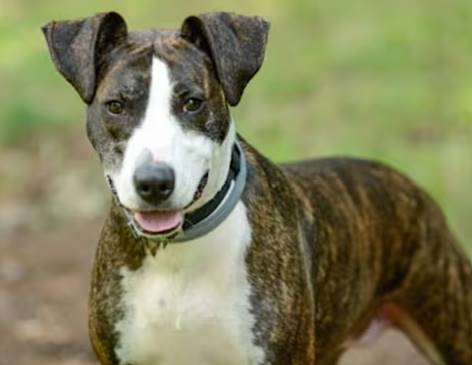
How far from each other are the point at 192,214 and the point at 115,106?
0.49 m

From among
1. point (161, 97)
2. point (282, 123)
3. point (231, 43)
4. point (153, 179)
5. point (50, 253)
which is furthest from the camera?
point (282, 123)

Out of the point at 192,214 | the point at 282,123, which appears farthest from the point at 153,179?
the point at 282,123

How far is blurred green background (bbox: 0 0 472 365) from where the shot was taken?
8.89 m

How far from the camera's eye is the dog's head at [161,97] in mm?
5004

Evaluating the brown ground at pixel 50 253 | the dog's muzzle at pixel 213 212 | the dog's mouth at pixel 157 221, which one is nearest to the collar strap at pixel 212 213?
the dog's muzzle at pixel 213 212

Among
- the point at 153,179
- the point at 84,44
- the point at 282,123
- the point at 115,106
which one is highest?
the point at 84,44

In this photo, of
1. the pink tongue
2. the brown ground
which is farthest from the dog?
the brown ground

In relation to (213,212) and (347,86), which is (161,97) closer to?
(213,212)

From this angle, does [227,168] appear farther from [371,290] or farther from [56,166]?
[56,166]

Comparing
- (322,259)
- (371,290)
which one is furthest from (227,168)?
(371,290)

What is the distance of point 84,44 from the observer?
5.32 meters

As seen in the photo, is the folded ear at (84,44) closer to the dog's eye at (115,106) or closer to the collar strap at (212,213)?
the dog's eye at (115,106)

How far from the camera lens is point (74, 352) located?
319 inches

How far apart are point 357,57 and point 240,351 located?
700cm
